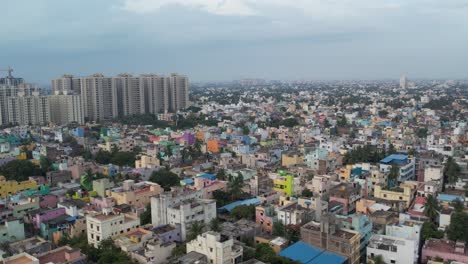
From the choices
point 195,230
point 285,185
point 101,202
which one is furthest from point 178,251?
point 285,185

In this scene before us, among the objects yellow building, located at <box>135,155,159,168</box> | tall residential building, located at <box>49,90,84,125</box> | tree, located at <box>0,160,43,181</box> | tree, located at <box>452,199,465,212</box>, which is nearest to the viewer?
tree, located at <box>452,199,465,212</box>

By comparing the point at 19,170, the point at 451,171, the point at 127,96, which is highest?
the point at 127,96

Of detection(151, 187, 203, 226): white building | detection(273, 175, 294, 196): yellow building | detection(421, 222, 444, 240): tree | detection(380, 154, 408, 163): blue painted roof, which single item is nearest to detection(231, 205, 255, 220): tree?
detection(151, 187, 203, 226): white building

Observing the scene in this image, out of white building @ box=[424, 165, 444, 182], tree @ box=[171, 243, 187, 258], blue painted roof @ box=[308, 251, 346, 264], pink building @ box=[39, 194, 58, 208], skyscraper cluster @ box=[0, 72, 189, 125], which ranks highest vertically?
skyscraper cluster @ box=[0, 72, 189, 125]

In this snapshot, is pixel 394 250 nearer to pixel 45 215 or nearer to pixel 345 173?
pixel 345 173

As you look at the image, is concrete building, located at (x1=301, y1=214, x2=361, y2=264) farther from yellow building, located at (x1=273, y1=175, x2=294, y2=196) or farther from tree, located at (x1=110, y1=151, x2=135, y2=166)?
tree, located at (x1=110, y1=151, x2=135, y2=166)

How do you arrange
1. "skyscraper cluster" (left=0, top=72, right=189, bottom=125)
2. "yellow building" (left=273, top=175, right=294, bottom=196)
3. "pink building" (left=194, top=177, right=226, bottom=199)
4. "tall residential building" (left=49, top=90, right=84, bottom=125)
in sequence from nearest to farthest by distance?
"pink building" (left=194, top=177, right=226, bottom=199)
"yellow building" (left=273, top=175, right=294, bottom=196)
"skyscraper cluster" (left=0, top=72, right=189, bottom=125)
"tall residential building" (left=49, top=90, right=84, bottom=125)

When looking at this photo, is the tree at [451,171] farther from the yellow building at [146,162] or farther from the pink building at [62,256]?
the pink building at [62,256]
